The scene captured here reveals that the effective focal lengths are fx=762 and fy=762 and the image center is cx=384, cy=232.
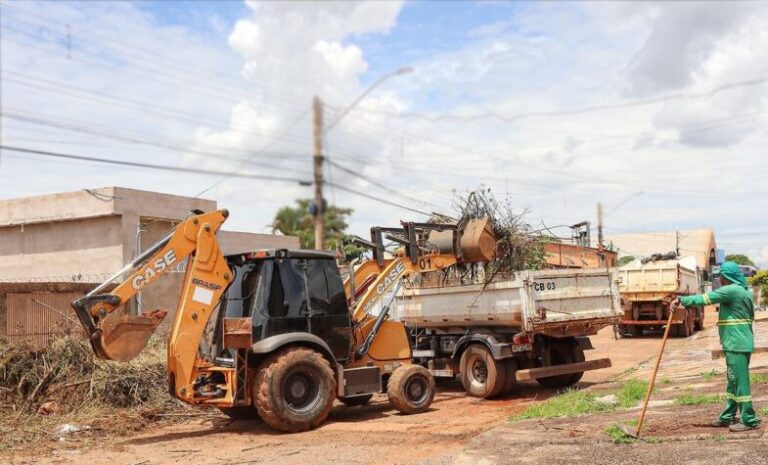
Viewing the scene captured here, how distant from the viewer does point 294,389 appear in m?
9.94

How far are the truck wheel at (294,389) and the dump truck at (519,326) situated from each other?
3397 mm

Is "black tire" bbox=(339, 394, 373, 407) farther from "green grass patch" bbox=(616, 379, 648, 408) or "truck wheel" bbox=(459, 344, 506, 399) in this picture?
"green grass patch" bbox=(616, 379, 648, 408)

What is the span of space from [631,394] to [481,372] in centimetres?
297

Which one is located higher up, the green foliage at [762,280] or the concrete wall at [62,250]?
the concrete wall at [62,250]

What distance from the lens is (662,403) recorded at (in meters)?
9.66

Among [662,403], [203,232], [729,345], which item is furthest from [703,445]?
[203,232]

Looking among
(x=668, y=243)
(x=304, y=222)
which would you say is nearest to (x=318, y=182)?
(x=304, y=222)

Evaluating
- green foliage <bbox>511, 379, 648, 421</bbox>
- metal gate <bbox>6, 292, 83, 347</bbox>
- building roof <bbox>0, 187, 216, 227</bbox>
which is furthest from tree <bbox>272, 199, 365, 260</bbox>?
green foliage <bbox>511, 379, 648, 421</bbox>

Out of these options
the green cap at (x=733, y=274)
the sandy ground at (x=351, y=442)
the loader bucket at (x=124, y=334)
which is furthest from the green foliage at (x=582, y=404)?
the loader bucket at (x=124, y=334)

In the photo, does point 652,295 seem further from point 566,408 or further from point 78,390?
point 78,390

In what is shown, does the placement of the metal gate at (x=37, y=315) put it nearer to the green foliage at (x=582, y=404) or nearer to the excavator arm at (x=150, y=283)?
the excavator arm at (x=150, y=283)

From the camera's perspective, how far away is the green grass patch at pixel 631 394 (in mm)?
9892

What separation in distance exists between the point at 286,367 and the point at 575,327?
5.26 m

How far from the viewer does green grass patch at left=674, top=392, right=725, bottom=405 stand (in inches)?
365
